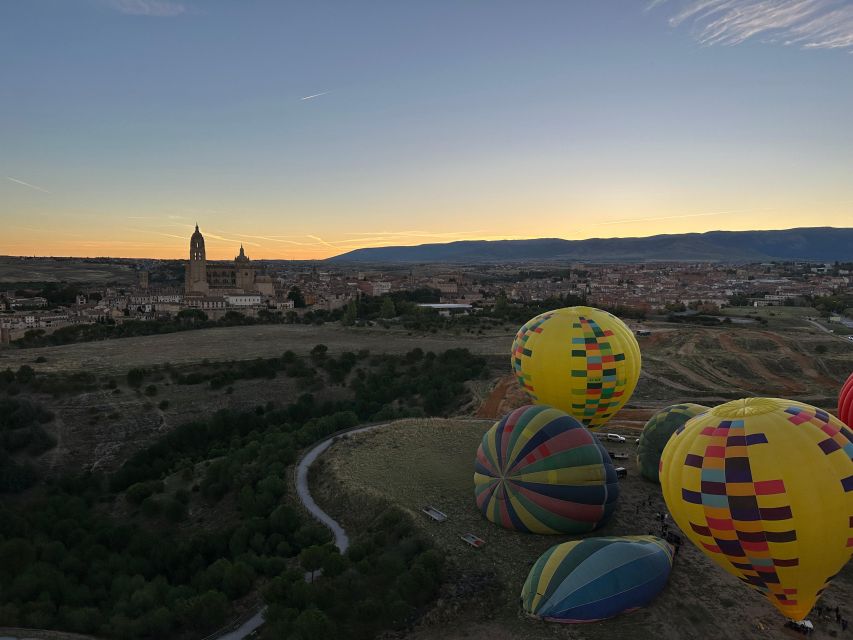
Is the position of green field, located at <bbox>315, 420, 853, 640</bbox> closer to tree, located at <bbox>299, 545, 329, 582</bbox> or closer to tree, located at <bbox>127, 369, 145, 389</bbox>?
tree, located at <bbox>299, 545, 329, 582</bbox>

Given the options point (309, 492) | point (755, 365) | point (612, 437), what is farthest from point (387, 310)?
point (309, 492)

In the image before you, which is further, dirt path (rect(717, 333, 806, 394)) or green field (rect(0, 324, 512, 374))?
green field (rect(0, 324, 512, 374))

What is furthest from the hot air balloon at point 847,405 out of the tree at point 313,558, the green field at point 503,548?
the tree at point 313,558

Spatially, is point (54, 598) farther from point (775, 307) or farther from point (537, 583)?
point (775, 307)

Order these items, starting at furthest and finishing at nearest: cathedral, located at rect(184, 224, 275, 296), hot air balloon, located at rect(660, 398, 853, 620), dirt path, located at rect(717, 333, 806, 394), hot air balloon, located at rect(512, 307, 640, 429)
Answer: cathedral, located at rect(184, 224, 275, 296) < dirt path, located at rect(717, 333, 806, 394) < hot air balloon, located at rect(512, 307, 640, 429) < hot air balloon, located at rect(660, 398, 853, 620)

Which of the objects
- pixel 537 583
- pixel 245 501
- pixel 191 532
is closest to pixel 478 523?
pixel 537 583

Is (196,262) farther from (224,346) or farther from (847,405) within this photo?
(847,405)

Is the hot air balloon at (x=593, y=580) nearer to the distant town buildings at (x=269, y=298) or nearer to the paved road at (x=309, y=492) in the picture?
the paved road at (x=309, y=492)

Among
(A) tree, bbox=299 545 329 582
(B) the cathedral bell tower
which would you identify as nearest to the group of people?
(A) tree, bbox=299 545 329 582
